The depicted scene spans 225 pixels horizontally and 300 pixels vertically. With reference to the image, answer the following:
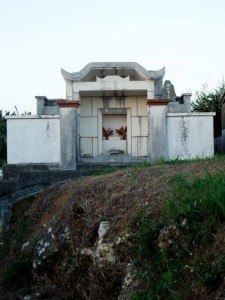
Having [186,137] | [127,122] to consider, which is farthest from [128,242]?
[127,122]

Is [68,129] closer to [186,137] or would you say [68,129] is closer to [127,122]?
[127,122]

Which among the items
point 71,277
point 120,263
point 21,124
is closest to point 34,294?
point 71,277

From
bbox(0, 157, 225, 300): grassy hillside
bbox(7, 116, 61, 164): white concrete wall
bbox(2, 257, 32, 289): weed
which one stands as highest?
bbox(7, 116, 61, 164): white concrete wall

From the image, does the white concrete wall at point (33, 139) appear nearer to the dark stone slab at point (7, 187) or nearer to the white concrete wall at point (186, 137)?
the dark stone slab at point (7, 187)

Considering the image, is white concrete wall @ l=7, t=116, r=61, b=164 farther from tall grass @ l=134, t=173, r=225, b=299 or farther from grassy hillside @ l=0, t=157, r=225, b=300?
tall grass @ l=134, t=173, r=225, b=299

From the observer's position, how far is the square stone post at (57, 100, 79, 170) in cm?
1166

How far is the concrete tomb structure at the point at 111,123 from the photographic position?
11805mm

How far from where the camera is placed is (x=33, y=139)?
11.9m

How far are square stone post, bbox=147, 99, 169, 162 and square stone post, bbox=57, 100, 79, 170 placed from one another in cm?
187

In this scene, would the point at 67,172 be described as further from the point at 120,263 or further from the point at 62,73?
the point at 120,263

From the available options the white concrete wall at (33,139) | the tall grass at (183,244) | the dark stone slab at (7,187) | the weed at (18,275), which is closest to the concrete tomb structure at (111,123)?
the white concrete wall at (33,139)

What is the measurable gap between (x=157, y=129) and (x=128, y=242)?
682 centimetres

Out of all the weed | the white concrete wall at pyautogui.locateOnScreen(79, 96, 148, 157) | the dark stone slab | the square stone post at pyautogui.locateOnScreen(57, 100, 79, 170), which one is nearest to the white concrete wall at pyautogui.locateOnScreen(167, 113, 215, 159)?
the white concrete wall at pyautogui.locateOnScreen(79, 96, 148, 157)

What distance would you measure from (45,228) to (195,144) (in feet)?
19.6
